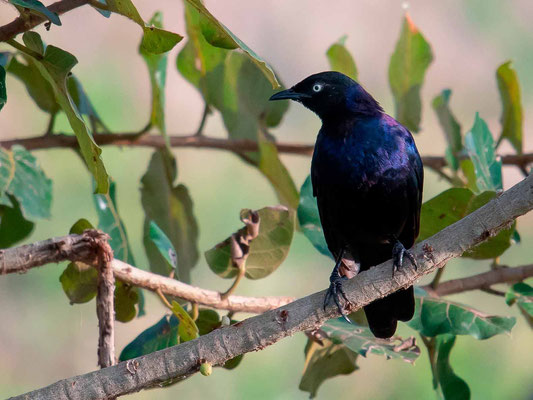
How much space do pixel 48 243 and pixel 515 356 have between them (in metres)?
3.29

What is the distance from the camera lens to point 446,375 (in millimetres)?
2590

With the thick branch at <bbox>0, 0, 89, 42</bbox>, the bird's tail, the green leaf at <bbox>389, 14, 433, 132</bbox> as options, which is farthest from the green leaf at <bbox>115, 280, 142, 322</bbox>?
the green leaf at <bbox>389, 14, 433, 132</bbox>

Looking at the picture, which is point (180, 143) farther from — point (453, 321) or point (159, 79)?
point (453, 321)

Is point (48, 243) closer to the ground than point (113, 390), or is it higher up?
higher up

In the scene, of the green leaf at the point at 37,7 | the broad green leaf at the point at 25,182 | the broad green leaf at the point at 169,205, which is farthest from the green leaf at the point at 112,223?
the green leaf at the point at 37,7

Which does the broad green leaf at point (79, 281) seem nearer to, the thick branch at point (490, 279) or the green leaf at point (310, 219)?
the green leaf at point (310, 219)

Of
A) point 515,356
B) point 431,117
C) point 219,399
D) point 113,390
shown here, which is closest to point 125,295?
point 113,390

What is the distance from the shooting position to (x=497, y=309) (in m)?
4.92

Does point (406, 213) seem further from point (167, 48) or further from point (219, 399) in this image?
point (219, 399)

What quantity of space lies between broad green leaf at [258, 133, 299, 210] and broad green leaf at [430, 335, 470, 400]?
0.72 meters

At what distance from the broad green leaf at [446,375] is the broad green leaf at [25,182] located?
51.3 inches

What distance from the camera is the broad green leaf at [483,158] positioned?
253cm

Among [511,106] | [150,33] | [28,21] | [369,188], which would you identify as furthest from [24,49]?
[511,106]

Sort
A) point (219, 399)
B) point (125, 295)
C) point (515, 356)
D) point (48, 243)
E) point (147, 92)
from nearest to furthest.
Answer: point (48, 243), point (125, 295), point (219, 399), point (515, 356), point (147, 92)
